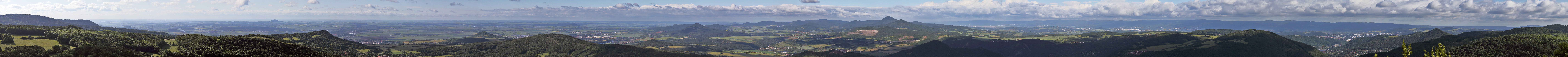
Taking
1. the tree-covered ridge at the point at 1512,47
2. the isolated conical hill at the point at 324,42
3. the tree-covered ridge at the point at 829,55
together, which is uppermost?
the tree-covered ridge at the point at 1512,47

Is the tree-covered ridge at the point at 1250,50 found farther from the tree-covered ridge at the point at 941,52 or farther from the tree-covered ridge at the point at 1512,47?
the tree-covered ridge at the point at 941,52

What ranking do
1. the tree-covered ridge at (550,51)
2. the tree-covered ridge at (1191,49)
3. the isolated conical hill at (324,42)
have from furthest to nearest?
A: the tree-covered ridge at (550,51) → the tree-covered ridge at (1191,49) → the isolated conical hill at (324,42)

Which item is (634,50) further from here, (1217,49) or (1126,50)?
(1217,49)

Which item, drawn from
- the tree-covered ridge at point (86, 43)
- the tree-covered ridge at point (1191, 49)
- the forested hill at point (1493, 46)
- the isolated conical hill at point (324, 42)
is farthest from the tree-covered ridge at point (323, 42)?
the forested hill at point (1493, 46)

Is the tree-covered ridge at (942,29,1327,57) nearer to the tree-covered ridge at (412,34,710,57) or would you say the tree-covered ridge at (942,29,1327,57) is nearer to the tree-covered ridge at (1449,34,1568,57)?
the tree-covered ridge at (1449,34,1568,57)

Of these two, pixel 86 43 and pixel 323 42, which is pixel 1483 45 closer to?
pixel 86 43

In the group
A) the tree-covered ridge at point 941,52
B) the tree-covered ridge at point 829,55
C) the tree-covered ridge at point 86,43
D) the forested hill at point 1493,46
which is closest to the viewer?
the tree-covered ridge at point 86,43

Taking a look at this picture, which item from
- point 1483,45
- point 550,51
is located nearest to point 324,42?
point 550,51
